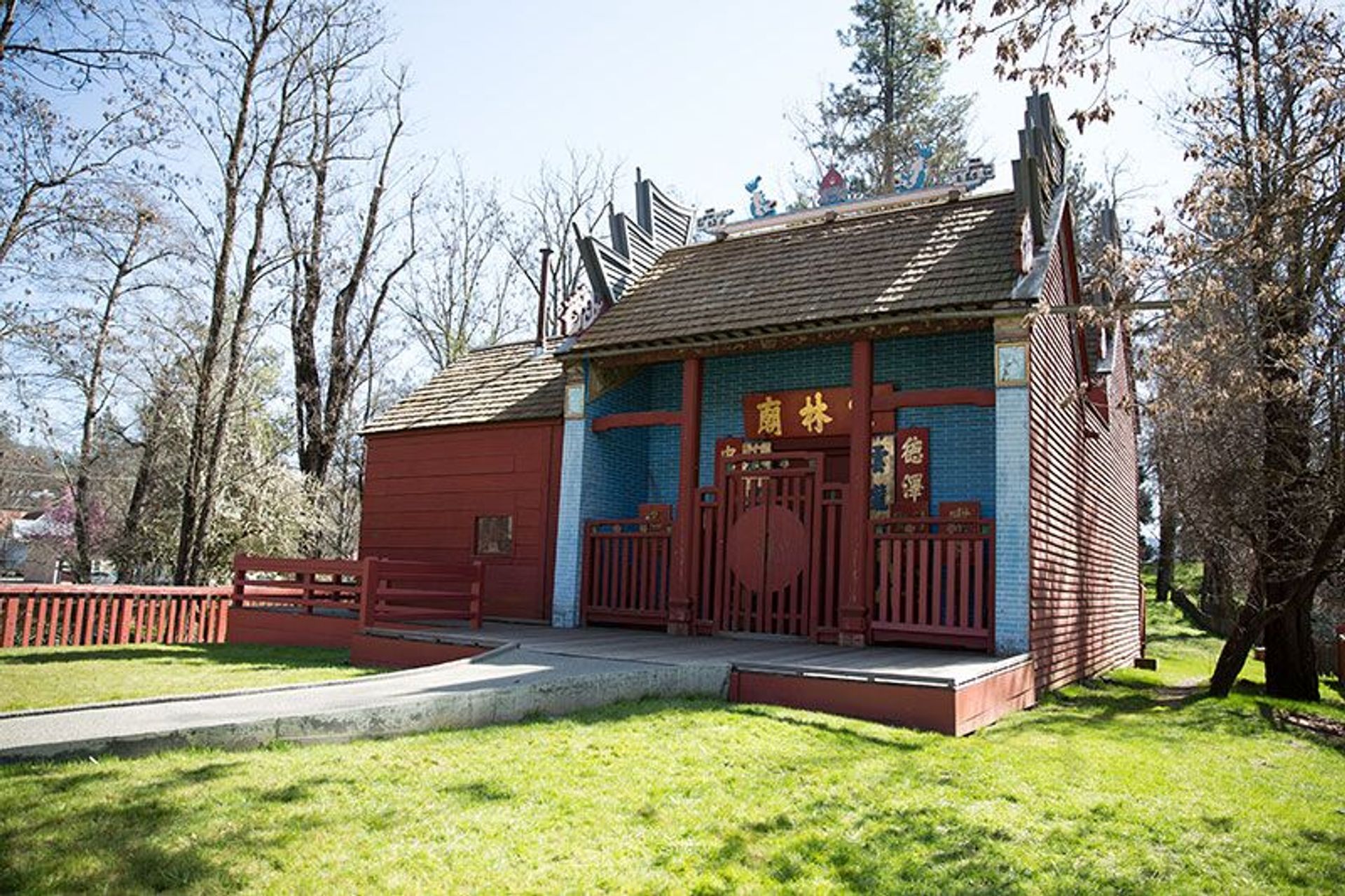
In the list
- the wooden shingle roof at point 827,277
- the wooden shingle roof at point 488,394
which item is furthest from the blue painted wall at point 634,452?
the wooden shingle roof at point 827,277

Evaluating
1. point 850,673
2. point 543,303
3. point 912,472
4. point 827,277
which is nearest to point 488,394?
point 543,303

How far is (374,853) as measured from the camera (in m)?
3.82

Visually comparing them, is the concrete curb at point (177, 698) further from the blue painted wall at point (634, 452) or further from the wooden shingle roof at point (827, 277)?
the wooden shingle roof at point (827, 277)

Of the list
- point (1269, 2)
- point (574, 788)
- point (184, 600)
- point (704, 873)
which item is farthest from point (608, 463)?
point (1269, 2)

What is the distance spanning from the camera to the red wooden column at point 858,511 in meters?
10.2

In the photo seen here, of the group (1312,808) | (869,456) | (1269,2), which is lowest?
(1312,808)

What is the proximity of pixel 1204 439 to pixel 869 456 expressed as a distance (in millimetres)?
8211

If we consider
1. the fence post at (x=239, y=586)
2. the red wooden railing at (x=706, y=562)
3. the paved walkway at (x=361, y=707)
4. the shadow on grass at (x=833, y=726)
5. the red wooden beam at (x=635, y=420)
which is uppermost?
the red wooden beam at (x=635, y=420)

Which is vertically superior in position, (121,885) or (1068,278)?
(1068,278)

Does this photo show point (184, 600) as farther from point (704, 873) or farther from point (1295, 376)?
point (1295, 376)

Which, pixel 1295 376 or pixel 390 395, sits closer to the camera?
pixel 1295 376

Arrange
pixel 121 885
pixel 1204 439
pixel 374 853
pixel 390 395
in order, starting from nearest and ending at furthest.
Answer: pixel 121 885 → pixel 374 853 → pixel 1204 439 → pixel 390 395

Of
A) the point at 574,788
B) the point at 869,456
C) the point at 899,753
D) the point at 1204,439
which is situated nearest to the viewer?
the point at 574,788

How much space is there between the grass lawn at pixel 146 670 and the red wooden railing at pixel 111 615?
369 mm
